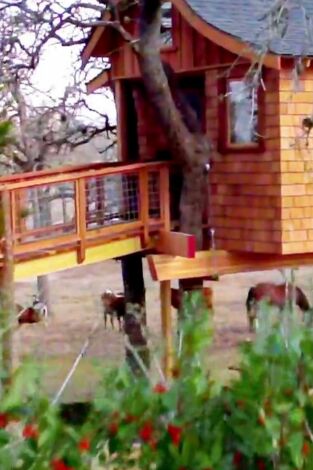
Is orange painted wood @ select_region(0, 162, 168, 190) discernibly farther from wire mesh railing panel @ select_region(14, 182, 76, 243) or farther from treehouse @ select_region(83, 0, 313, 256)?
treehouse @ select_region(83, 0, 313, 256)

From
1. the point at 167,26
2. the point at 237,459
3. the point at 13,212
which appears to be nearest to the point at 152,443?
the point at 237,459

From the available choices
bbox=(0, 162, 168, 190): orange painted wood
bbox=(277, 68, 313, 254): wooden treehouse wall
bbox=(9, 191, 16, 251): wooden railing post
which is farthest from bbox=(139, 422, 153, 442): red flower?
bbox=(277, 68, 313, 254): wooden treehouse wall

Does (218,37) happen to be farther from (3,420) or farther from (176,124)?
(3,420)

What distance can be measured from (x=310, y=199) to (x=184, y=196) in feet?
4.29

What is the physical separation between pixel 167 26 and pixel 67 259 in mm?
3714

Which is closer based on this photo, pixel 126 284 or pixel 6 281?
pixel 6 281

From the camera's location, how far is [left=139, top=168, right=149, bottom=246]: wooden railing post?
10.0 m

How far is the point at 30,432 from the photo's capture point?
3.20m

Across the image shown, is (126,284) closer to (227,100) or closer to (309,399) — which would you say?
(227,100)

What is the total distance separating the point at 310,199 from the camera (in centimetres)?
996

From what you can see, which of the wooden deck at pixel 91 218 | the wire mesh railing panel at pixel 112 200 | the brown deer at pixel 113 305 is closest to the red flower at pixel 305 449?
the wooden deck at pixel 91 218

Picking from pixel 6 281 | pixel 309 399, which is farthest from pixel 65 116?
pixel 309 399

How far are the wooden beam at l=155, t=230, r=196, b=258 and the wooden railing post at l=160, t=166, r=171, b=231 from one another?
0.12m

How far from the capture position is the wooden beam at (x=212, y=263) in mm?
10352
